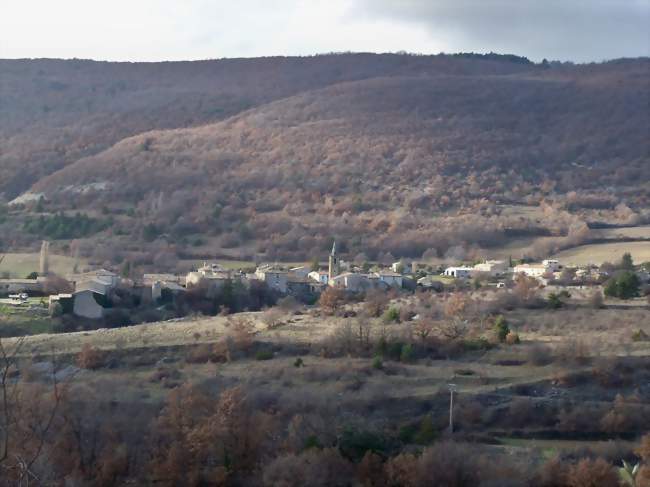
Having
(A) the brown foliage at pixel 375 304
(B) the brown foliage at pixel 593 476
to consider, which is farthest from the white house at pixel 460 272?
(B) the brown foliage at pixel 593 476

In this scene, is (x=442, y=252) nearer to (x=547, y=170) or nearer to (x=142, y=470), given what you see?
(x=547, y=170)

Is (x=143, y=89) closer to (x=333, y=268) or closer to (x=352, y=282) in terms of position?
(x=333, y=268)

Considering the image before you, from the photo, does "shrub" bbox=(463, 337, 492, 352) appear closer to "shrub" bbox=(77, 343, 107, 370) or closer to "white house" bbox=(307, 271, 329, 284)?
"shrub" bbox=(77, 343, 107, 370)

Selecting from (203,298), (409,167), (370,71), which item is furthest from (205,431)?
(370,71)

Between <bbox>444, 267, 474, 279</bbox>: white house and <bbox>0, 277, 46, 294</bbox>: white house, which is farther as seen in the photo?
<bbox>444, 267, 474, 279</bbox>: white house

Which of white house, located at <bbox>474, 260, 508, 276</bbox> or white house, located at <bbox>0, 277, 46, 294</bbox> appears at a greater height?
white house, located at <bbox>474, 260, 508, 276</bbox>

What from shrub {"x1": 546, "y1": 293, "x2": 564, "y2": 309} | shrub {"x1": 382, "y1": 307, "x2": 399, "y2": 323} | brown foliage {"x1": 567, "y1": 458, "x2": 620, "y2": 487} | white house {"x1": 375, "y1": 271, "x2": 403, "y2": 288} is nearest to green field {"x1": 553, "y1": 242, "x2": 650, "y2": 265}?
white house {"x1": 375, "y1": 271, "x2": 403, "y2": 288}

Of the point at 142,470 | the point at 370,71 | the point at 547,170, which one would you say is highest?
the point at 370,71
